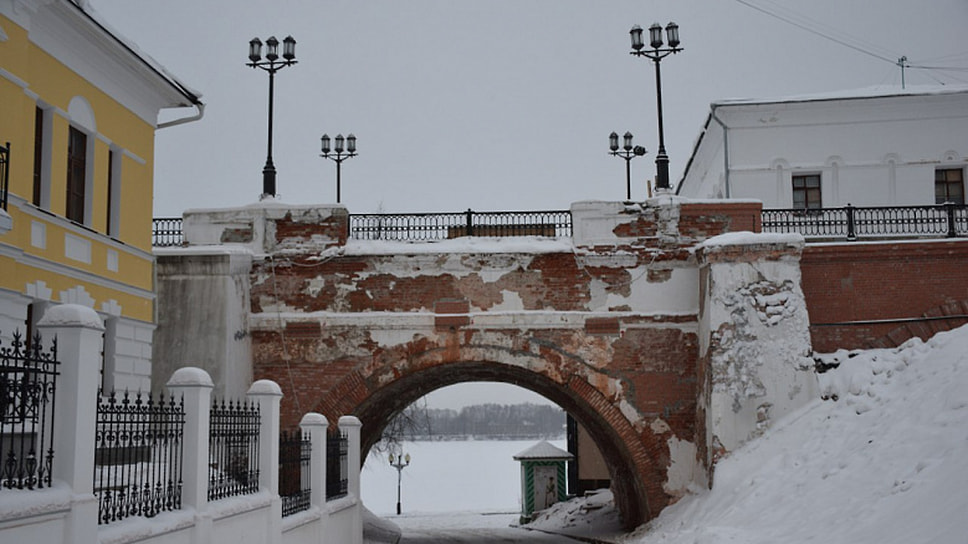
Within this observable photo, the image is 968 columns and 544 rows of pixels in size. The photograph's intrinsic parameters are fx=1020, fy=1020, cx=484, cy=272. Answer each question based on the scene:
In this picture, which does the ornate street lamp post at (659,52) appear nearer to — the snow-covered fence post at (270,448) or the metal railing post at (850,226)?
the metal railing post at (850,226)

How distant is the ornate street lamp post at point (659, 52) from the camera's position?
1970 centimetres

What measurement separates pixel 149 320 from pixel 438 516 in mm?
22882

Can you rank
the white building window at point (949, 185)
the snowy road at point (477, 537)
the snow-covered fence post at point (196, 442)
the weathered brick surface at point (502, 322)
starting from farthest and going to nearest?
the white building window at point (949, 185) → the snowy road at point (477, 537) → the weathered brick surface at point (502, 322) → the snow-covered fence post at point (196, 442)

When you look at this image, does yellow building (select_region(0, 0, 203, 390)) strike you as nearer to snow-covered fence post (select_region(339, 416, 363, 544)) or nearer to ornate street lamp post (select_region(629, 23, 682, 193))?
snow-covered fence post (select_region(339, 416, 363, 544))

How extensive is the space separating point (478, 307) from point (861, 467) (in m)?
7.92

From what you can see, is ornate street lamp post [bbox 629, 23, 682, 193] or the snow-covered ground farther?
ornate street lamp post [bbox 629, 23, 682, 193]

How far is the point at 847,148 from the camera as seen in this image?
90.3ft

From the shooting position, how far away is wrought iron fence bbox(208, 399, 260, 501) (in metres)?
10.4

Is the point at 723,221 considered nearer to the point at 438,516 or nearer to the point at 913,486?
the point at 913,486

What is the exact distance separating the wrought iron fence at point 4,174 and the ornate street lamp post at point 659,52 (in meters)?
11.7

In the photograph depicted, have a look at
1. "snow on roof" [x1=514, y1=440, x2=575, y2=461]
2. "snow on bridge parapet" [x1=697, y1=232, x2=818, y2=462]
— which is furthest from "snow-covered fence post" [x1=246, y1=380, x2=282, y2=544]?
"snow on roof" [x1=514, y1=440, x2=575, y2=461]

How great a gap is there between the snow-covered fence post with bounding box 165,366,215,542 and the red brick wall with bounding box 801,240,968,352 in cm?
1211

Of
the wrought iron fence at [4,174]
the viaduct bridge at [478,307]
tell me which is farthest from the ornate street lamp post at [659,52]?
the wrought iron fence at [4,174]

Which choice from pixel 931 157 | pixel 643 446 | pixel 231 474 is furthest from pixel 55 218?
pixel 931 157
